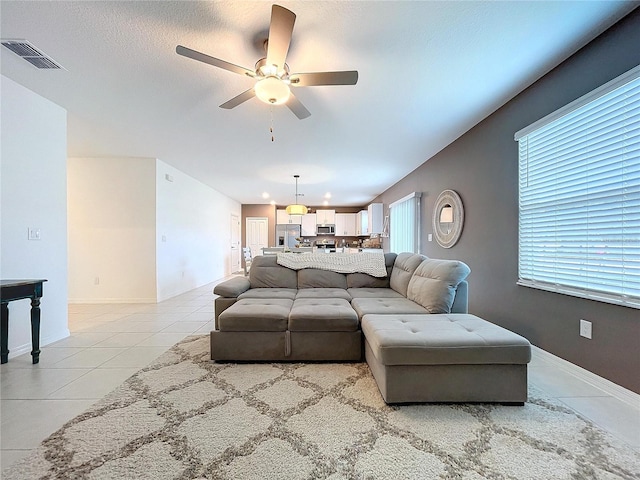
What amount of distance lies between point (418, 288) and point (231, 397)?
1.89 meters

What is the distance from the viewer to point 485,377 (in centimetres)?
176

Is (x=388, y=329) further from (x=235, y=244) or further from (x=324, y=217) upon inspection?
(x=324, y=217)

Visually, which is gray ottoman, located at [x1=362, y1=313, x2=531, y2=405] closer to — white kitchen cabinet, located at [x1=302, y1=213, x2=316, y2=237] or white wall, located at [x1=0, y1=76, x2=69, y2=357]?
white wall, located at [x1=0, y1=76, x2=69, y2=357]

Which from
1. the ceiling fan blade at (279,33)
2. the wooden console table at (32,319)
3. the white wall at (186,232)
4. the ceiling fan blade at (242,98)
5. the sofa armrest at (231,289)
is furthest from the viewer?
the white wall at (186,232)

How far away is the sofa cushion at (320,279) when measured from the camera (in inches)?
144

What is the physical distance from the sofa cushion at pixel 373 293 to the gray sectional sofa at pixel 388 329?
1 centimetres

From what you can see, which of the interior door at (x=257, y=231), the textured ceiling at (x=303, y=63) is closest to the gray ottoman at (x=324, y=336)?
the textured ceiling at (x=303, y=63)

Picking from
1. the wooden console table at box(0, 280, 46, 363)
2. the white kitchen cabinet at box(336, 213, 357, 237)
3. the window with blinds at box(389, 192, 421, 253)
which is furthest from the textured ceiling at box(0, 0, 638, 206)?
the white kitchen cabinet at box(336, 213, 357, 237)

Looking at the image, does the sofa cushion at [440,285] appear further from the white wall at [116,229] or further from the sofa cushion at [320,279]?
the white wall at [116,229]

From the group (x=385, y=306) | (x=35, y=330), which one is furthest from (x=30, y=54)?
(x=385, y=306)

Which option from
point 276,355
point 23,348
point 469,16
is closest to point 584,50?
point 469,16

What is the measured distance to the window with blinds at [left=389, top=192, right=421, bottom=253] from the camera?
5.38 m

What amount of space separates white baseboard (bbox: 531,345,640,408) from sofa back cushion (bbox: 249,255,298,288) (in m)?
2.65

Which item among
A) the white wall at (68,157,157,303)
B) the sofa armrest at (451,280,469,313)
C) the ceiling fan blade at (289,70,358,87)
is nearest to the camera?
the ceiling fan blade at (289,70,358,87)
